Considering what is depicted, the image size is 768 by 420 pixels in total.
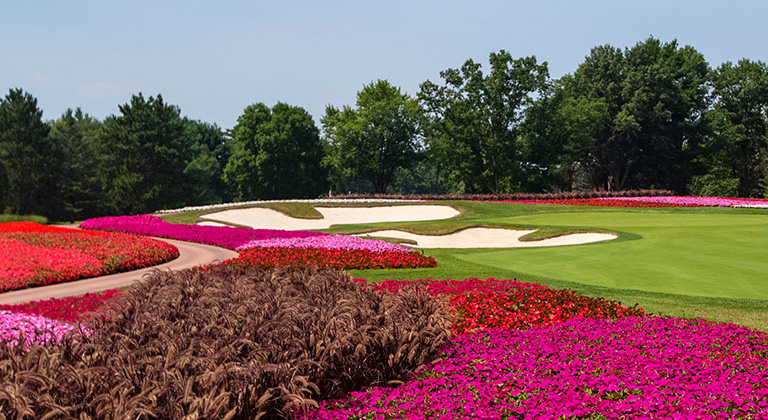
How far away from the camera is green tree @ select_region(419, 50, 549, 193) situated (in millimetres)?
65375

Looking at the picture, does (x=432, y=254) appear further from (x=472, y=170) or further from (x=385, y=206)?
(x=472, y=170)

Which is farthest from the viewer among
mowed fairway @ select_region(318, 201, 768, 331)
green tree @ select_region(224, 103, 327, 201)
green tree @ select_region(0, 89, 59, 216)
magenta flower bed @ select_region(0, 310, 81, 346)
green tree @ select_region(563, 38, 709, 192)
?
green tree @ select_region(224, 103, 327, 201)

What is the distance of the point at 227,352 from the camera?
20.0 ft

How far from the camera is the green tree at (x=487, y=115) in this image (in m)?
65.4

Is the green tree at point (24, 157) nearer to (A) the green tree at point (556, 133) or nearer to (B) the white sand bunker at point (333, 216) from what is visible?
(B) the white sand bunker at point (333, 216)

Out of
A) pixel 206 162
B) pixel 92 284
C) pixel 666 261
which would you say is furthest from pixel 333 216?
pixel 206 162

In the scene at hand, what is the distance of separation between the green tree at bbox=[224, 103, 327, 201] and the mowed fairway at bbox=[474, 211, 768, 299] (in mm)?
53697

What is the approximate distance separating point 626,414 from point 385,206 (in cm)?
3572

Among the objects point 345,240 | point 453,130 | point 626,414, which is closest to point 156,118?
point 453,130

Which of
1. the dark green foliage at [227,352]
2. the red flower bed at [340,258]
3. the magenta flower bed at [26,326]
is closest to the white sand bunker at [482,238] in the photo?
the red flower bed at [340,258]

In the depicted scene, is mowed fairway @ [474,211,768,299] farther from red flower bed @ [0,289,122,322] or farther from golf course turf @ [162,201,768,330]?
→ red flower bed @ [0,289,122,322]

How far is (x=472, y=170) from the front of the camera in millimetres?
67125

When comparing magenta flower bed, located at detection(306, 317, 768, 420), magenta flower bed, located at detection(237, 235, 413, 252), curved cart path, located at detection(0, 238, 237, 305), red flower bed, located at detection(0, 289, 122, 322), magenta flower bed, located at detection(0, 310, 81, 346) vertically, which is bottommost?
curved cart path, located at detection(0, 238, 237, 305)

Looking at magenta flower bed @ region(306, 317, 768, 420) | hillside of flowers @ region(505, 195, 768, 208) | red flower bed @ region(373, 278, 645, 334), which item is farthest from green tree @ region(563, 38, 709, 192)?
magenta flower bed @ region(306, 317, 768, 420)
